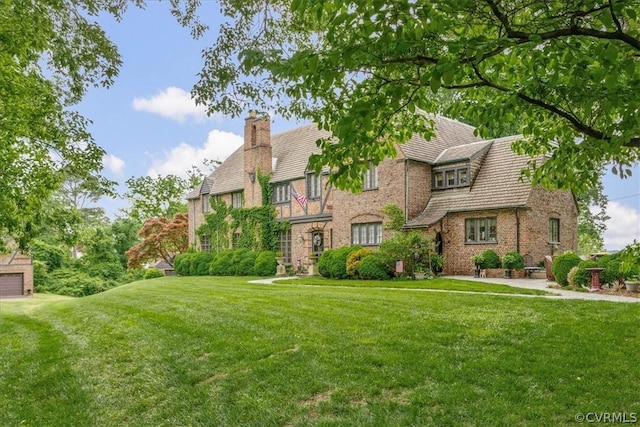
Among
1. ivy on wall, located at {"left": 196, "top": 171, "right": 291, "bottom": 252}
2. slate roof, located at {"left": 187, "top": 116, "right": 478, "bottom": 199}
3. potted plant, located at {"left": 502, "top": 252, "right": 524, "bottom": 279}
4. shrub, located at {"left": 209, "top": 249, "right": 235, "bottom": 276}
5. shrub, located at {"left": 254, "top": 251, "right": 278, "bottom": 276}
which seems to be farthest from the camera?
ivy on wall, located at {"left": 196, "top": 171, "right": 291, "bottom": 252}

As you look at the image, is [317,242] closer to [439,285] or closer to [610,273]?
[439,285]

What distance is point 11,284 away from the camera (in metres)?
40.5

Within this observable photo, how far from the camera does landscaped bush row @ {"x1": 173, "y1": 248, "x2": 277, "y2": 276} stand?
91.8 feet

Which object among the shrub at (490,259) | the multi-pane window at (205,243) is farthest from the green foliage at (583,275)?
the multi-pane window at (205,243)

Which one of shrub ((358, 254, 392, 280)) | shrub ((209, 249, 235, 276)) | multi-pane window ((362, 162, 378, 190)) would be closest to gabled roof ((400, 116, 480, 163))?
multi-pane window ((362, 162, 378, 190))

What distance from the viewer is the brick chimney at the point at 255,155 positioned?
3123 cm

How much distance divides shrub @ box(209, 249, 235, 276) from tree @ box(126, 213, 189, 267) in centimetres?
888

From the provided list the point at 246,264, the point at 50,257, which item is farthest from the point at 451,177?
the point at 50,257

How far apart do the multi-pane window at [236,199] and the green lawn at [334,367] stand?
21957mm

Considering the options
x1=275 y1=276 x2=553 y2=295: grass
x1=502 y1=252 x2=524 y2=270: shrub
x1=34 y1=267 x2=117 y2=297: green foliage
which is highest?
x1=502 y1=252 x2=524 y2=270: shrub

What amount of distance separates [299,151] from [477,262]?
13.5 metres

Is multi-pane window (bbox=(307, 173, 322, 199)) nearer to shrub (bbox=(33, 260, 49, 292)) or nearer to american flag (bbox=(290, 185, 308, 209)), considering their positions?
american flag (bbox=(290, 185, 308, 209))

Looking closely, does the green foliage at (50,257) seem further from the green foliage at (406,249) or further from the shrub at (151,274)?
the green foliage at (406,249)

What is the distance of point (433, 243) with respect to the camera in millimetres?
21484
